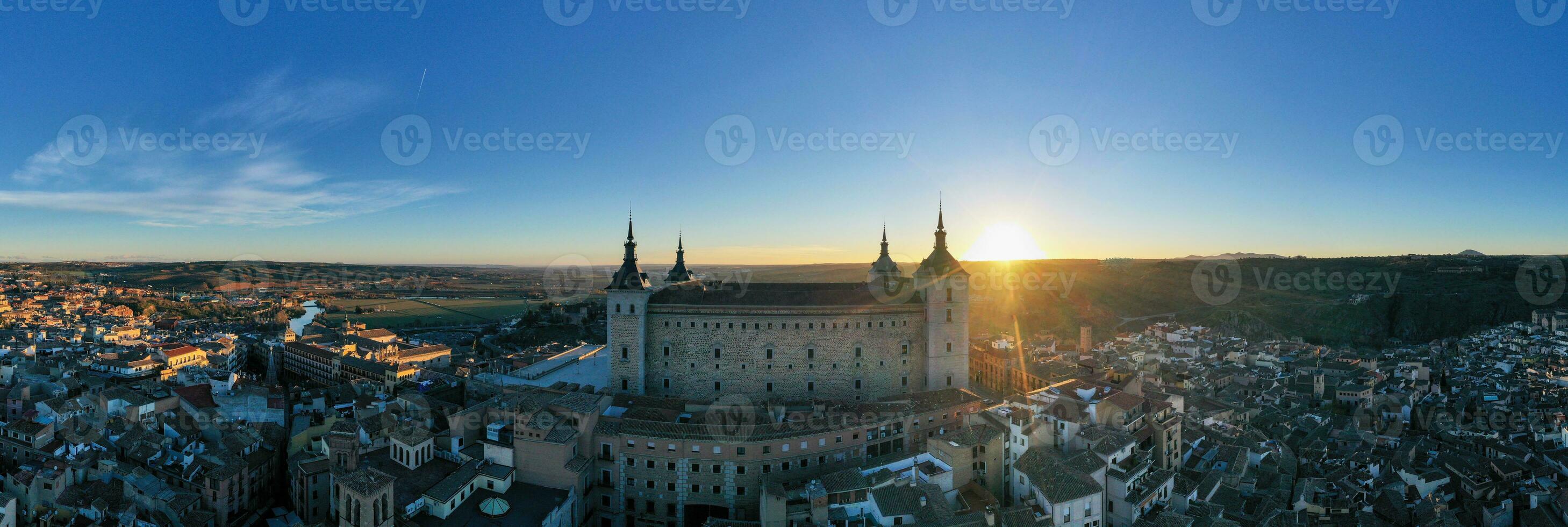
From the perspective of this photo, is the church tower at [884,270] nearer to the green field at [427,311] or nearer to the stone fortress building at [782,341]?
the stone fortress building at [782,341]

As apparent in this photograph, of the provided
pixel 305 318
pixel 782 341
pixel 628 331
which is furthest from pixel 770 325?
pixel 305 318

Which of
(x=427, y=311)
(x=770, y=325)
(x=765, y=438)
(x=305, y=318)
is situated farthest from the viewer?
(x=427, y=311)

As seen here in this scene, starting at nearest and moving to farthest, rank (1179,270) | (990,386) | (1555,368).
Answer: (990,386)
(1555,368)
(1179,270)

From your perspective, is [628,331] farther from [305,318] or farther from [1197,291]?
[1197,291]

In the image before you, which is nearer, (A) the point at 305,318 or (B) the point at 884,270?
(B) the point at 884,270

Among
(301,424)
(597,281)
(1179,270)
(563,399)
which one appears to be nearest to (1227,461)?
(563,399)

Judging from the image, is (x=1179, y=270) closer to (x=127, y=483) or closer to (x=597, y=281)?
(x=597, y=281)

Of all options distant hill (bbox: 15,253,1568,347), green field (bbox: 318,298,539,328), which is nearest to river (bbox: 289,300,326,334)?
green field (bbox: 318,298,539,328)
